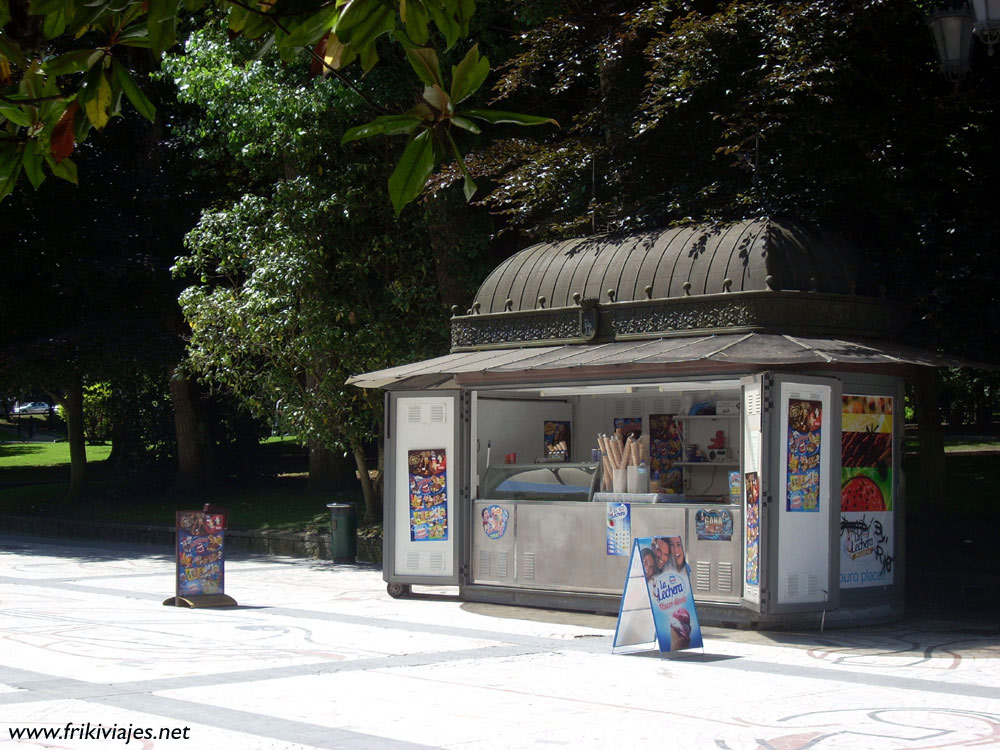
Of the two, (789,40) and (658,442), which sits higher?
(789,40)

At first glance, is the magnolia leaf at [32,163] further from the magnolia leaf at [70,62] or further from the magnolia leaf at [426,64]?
the magnolia leaf at [426,64]

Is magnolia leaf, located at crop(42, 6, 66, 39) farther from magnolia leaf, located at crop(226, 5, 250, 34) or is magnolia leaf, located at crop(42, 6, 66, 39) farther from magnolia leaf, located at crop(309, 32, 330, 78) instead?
magnolia leaf, located at crop(309, 32, 330, 78)

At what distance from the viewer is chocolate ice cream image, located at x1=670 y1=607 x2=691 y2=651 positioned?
10.5m

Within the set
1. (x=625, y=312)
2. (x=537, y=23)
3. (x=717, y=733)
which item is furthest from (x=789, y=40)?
(x=717, y=733)

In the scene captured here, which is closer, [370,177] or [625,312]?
[625,312]

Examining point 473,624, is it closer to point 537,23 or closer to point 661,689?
point 661,689

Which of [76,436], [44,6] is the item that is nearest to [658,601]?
[44,6]

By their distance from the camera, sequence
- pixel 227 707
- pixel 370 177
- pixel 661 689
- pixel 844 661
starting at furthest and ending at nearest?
1. pixel 370 177
2. pixel 844 661
3. pixel 661 689
4. pixel 227 707

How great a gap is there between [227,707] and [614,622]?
19.6ft

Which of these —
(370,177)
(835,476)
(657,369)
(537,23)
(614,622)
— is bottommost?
(614,622)

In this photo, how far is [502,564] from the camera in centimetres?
1445

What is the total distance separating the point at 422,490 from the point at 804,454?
5.11 metres

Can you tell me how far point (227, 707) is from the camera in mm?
7941

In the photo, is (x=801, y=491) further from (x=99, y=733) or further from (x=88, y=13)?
(x=88, y=13)
